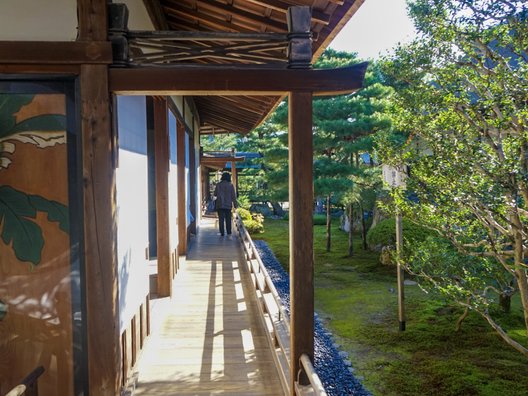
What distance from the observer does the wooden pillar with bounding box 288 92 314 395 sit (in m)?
2.42

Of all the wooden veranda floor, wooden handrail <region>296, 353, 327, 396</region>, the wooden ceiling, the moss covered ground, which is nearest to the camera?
wooden handrail <region>296, 353, 327, 396</region>

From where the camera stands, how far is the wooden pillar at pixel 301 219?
2.42 metres

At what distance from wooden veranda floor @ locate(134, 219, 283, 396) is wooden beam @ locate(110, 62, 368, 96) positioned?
2115mm

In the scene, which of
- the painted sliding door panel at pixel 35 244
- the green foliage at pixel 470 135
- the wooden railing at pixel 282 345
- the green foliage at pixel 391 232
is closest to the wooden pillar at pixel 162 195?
the wooden railing at pixel 282 345

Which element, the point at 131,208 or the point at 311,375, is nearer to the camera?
the point at 311,375

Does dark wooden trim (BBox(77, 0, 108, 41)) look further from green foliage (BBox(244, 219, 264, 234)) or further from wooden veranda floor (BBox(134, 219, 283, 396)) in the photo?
green foliage (BBox(244, 219, 264, 234))

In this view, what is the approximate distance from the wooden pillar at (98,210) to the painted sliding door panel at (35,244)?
0.20 m

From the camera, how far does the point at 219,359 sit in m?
3.45

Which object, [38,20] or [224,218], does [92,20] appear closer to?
[38,20]

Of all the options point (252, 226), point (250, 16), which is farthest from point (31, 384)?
point (252, 226)

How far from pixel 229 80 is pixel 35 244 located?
152 cm

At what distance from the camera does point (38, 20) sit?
238 centimetres

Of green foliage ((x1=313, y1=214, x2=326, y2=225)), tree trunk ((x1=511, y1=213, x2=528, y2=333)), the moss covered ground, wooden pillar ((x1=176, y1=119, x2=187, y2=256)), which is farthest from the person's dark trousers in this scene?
green foliage ((x1=313, y1=214, x2=326, y2=225))

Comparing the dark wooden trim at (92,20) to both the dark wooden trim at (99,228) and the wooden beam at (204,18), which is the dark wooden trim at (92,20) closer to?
the dark wooden trim at (99,228)
